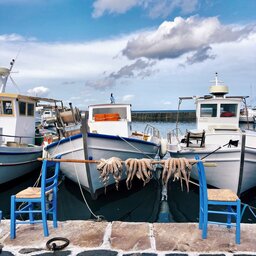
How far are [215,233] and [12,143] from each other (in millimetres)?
9586

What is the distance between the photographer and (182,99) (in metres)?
13.0

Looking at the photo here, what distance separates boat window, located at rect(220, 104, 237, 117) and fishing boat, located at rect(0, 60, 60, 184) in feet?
28.1

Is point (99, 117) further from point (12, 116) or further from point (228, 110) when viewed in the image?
point (228, 110)

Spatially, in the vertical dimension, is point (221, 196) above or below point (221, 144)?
below

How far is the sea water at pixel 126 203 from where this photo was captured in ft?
26.7

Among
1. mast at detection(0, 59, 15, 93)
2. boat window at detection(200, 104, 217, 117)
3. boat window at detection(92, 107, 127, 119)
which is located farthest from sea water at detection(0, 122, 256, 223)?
mast at detection(0, 59, 15, 93)

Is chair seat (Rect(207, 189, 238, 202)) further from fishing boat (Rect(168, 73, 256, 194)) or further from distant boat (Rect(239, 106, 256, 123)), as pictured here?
distant boat (Rect(239, 106, 256, 123))

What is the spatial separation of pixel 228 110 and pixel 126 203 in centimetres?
638

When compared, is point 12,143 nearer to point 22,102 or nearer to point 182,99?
point 22,102

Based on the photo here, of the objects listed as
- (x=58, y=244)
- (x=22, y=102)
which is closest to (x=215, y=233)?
(x=58, y=244)

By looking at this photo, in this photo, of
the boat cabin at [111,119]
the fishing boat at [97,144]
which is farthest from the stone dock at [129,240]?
the boat cabin at [111,119]

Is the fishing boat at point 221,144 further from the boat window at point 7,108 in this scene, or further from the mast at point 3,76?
the mast at point 3,76

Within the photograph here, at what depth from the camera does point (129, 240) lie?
A: 4.15 metres

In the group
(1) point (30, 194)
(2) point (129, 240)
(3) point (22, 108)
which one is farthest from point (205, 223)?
(3) point (22, 108)
